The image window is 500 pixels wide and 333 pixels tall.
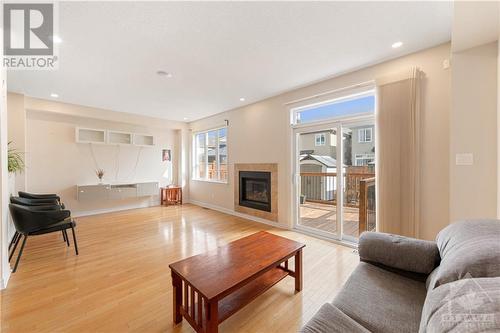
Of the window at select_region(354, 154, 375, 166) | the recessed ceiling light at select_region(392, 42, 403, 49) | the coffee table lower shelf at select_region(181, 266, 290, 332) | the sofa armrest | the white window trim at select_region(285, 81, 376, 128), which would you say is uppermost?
the recessed ceiling light at select_region(392, 42, 403, 49)

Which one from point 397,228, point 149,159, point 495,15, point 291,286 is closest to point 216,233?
point 291,286

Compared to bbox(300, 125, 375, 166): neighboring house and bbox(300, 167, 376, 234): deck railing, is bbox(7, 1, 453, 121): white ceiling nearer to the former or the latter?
bbox(300, 125, 375, 166): neighboring house

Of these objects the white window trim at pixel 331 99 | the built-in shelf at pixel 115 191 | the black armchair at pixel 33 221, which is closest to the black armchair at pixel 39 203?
the black armchair at pixel 33 221

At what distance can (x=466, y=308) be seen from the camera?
1.97 feet

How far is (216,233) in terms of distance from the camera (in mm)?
3762

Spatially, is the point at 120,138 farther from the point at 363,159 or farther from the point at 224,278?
the point at 363,159

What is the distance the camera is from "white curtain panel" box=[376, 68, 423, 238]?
2543 millimetres

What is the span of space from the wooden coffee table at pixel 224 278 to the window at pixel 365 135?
77.9 inches

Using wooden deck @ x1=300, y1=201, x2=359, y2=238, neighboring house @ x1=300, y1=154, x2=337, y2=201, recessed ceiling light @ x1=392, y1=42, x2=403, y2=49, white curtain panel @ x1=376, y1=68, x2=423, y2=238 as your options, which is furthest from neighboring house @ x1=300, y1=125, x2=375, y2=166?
recessed ceiling light @ x1=392, y1=42, x2=403, y2=49

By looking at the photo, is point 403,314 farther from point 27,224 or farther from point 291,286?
point 27,224

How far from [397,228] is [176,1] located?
136 inches

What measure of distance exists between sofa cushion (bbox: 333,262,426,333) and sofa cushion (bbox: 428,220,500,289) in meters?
0.26

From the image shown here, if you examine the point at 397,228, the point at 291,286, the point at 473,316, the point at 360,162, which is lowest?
the point at 291,286

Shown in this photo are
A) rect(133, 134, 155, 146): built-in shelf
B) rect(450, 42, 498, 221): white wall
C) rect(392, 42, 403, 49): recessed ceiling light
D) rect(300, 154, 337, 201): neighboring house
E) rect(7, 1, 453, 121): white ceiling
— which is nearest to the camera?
rect(7, 1, 453, 121): white ceiling
